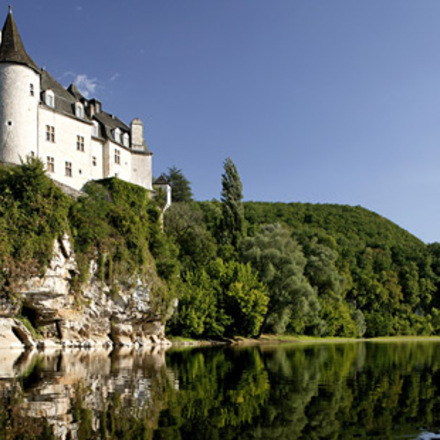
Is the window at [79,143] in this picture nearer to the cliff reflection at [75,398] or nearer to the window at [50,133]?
the window at [50,133]

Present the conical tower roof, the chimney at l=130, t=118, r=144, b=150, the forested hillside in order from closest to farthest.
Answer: the conical tower roof < the forested hillside < the chimney at l=130, t=118, r=144, b=150

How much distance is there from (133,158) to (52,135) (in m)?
11.2

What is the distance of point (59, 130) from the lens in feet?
150

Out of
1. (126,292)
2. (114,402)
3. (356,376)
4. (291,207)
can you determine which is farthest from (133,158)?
(291,207)

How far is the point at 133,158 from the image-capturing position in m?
54.8

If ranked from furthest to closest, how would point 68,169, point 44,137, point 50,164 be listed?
point 68,169 → point 50,164 → point 44,137

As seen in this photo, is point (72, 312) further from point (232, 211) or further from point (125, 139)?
point (232, 211)

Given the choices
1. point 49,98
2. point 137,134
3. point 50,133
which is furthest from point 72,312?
point 137,134

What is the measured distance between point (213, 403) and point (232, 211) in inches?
2003

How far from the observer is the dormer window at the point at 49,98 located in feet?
148

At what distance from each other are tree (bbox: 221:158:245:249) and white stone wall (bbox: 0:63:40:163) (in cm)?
2751

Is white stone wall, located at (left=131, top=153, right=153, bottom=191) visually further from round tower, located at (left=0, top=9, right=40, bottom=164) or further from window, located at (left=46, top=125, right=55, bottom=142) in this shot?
round tower, located at (left=0, top=9, right=40, bottom=164)

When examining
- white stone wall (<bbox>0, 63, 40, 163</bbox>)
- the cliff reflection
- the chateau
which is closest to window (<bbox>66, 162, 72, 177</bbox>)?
the chateau

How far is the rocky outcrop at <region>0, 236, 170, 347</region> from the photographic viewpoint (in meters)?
36.0
